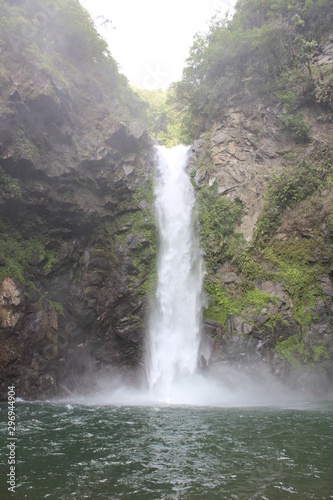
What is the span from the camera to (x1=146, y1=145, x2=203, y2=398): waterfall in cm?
1346

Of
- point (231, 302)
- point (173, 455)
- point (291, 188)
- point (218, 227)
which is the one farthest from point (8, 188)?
point (291, 188)

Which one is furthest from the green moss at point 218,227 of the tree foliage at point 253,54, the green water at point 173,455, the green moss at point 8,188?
the green moss at point 8,188

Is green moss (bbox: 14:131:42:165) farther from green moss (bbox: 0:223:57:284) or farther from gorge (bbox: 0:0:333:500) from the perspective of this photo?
green moss (bbox: 0:223:57:284)

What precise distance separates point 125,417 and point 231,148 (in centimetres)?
1307

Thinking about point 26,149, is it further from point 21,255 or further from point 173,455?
point 173,455

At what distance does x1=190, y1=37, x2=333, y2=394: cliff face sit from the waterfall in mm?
622

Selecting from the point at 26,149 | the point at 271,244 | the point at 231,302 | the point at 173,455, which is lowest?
the point at 173,455

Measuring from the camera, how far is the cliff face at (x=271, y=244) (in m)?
13.0

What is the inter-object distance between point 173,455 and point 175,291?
9.20m

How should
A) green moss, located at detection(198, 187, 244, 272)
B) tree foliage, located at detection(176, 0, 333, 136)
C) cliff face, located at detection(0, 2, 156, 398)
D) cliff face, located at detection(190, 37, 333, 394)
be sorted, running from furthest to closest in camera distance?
1. tree foliage, located at detection(176, 0, 333, 136)
2. green moss, located at detection(198, 187, 244, 272)
3. cliff face, located at detection(190, 37, 333, 394)
4. cliff face, located at detection(0, 2, 156, 398)

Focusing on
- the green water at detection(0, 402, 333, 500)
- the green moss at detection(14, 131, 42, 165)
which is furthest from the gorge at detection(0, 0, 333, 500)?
the green water at detection(0, 402, 333, 500)

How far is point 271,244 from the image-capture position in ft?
47.7

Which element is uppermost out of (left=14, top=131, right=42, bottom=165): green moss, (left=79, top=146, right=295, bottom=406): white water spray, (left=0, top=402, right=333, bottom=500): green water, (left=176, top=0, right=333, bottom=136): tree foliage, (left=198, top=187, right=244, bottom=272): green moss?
(left=176, top=0, right=333, bottom=136): tree foliage

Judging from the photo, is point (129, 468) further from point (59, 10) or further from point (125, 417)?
point (59, 10)
